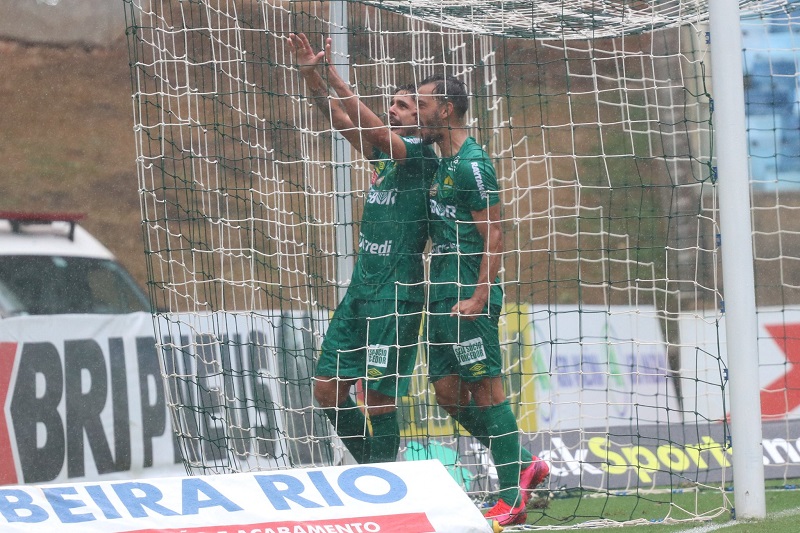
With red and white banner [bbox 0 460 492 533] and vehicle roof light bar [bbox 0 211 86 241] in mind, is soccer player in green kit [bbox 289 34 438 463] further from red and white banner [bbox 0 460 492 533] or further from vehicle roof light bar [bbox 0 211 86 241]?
vehicle roof light bar [bbox 0 211 86 241]

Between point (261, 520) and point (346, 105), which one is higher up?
point (346, 105)

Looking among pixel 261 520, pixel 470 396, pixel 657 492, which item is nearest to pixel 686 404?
pixel 657 492

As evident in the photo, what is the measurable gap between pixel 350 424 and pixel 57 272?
2306mm

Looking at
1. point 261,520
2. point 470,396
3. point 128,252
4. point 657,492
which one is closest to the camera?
point 261,520

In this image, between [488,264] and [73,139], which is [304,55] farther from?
[73,139]

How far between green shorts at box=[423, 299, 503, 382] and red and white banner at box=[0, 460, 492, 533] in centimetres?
79

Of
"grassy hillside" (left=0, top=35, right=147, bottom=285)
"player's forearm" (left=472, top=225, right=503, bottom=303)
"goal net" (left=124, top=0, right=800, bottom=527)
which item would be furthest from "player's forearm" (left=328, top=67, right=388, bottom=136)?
"grassy hillside" (left=0, top=35, right=147, bottom=285)

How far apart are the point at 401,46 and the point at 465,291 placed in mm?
2417

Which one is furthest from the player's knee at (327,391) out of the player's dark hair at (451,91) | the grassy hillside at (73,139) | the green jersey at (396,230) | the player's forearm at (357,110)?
the grassy hillside at (73,139)

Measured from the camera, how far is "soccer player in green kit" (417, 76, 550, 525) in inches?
170

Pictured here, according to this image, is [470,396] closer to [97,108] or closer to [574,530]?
[574,530]

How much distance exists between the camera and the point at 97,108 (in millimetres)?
6531

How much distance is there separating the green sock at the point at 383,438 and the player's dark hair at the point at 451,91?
4.61ft

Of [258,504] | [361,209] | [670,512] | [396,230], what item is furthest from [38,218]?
[670,512]
